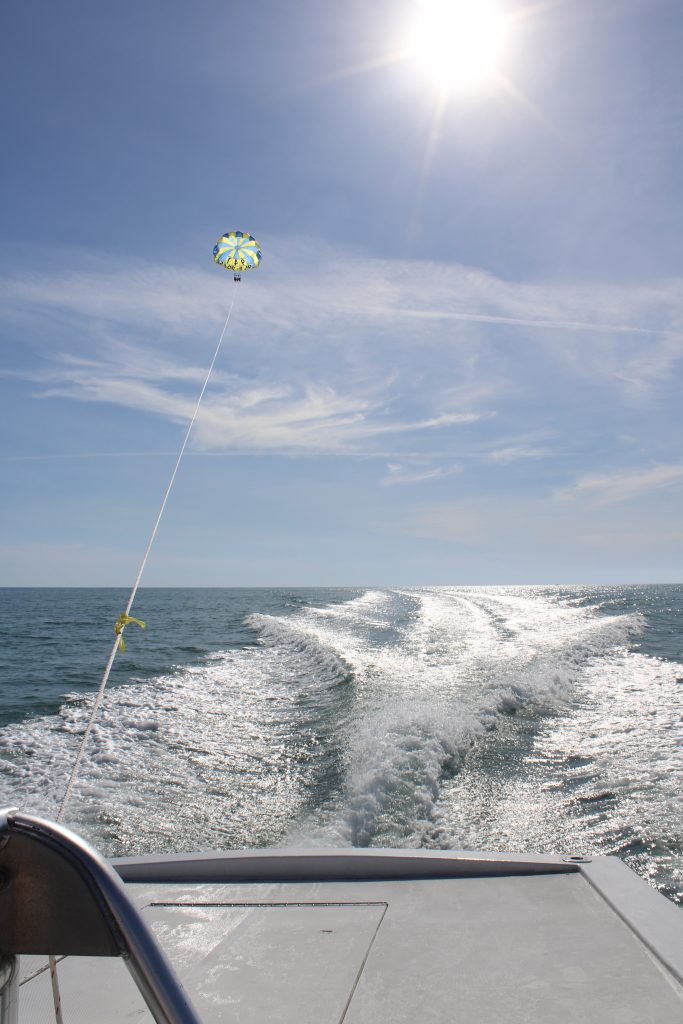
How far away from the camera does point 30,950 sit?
1.02 m

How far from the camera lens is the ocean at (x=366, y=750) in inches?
240

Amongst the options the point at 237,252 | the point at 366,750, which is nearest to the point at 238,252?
the point at 237,252

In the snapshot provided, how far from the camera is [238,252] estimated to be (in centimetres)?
965

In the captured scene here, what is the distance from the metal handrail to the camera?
1.00 metres

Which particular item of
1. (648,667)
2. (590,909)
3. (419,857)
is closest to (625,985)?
(590,909)

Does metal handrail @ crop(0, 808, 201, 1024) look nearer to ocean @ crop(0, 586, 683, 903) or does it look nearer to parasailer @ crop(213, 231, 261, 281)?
ocean @ crop(0, 586, 683, 903)

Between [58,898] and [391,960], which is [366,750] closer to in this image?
[391,960]

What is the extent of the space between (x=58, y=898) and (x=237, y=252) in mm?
9916

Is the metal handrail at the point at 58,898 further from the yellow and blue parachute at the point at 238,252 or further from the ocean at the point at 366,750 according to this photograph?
the yellow and blue parachute at the point at 238,252

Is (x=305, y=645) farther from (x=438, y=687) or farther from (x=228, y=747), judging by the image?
(x=228, y=747)

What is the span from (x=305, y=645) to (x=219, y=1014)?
1724 cm

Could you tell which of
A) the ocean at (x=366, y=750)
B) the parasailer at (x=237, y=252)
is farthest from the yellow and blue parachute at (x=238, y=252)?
the ocean at (x=366, y=750)

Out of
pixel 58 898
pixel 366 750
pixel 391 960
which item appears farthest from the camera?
pixel 366 750

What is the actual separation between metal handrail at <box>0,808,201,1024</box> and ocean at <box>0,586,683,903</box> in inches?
54.8
